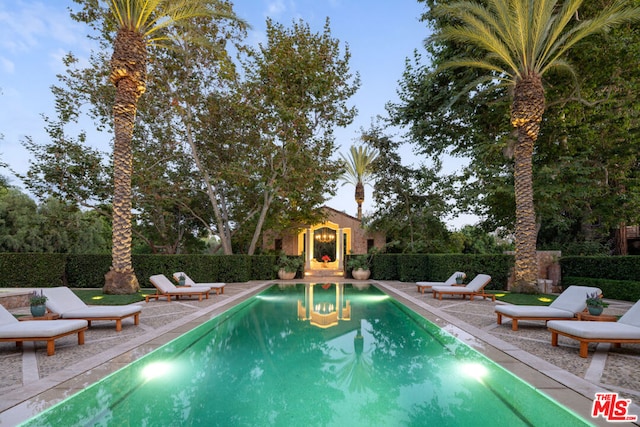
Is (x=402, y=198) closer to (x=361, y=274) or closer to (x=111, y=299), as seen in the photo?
(x=361, y=274)

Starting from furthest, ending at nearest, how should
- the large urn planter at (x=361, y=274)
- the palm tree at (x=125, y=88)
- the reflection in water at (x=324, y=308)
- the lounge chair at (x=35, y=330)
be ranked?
the large urn planter at (x=361, y=274)
the palm tree at (x=125, y=88)
the reflection in water at (x=324, y=308)
the lounge chair at (x=35, y=330)

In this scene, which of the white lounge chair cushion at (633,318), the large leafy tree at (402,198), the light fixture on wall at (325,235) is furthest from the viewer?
the light fixture on wall at (325,235)

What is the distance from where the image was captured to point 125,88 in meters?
12.5

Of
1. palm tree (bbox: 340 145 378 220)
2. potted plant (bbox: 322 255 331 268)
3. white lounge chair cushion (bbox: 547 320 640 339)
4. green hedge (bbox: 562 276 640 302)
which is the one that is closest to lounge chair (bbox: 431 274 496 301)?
green hedge (bbox: 562 276 640 302)

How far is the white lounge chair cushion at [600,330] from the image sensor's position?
5306 mm

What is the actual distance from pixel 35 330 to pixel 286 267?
16.9 meters

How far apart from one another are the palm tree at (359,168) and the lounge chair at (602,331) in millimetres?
27755

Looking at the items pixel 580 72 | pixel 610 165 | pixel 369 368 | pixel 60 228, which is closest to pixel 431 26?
pixel 580 72

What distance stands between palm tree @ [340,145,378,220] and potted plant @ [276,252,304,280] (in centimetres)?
1272

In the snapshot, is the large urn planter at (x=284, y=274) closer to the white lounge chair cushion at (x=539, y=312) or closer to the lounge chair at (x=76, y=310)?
the lounge chair at (x=76, y=310)

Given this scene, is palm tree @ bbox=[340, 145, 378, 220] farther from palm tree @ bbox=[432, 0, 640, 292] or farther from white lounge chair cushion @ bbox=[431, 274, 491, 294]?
white lounge chair cushion @ bbox=[431, 274, 491, 294]

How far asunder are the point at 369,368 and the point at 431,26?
771 inches

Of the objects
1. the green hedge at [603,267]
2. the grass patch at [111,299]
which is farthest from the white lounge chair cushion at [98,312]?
the green hedge at [603,267]

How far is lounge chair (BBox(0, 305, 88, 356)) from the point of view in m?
5.44
